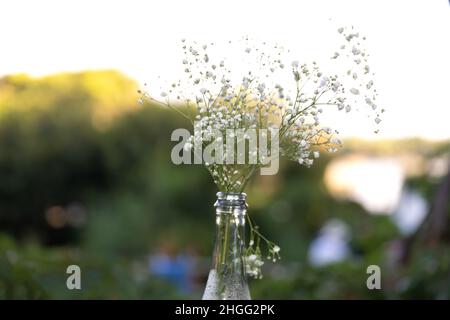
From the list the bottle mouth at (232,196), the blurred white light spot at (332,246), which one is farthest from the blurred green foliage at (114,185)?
the bottle mouth at (232,196)

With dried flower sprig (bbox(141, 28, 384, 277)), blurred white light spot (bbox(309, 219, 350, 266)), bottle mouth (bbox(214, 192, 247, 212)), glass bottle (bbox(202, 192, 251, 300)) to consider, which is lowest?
glass bottle (bbox(202, 192, 251, 300))

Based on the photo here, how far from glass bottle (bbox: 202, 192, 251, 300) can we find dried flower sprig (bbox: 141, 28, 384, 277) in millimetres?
55

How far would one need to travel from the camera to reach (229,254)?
4.97ft

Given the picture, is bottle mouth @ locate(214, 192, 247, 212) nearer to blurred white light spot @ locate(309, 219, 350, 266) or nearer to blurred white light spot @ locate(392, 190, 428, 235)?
blurred white light spot @ locate(392, 190, 428, 235)

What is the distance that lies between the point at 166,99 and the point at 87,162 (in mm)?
10598

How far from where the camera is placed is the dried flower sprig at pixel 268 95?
1.53m

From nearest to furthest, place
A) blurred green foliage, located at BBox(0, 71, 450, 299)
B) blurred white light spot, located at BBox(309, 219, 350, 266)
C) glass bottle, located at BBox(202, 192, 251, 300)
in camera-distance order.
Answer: glass bottle, located at BBox(202, 192, 251, 300)
blurred white light spot, located at BBox(309, 219, 350, 266)
blurred green foliage, located at BBox(0, 71, 450, 299)

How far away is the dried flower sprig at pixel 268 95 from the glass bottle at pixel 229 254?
0.06 meters

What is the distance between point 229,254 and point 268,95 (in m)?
0.37

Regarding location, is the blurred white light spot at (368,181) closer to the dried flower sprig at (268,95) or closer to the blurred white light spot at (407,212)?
the blurred white light spot at (407,212)

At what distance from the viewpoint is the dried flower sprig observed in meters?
1.53

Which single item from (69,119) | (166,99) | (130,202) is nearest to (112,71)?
(69,119)

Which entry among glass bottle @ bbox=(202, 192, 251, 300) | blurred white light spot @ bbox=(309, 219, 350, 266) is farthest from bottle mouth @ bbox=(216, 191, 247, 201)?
blurred white light spot @ bbox=(309, 219, 350, 266)
